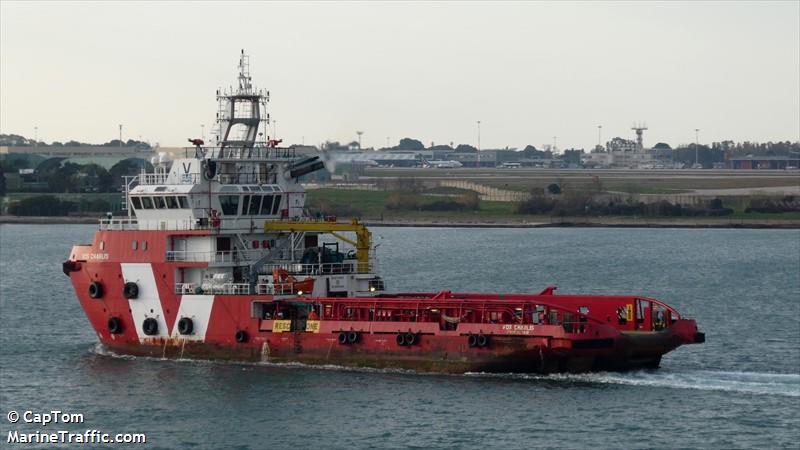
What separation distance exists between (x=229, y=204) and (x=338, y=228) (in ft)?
12.6

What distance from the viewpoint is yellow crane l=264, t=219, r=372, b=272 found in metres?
46.2

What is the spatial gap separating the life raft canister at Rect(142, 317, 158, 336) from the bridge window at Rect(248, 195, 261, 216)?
4.70m

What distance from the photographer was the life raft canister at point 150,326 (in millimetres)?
47094

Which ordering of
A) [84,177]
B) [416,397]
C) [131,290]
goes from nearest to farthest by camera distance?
[416,397]
[131,290]
[84,177]

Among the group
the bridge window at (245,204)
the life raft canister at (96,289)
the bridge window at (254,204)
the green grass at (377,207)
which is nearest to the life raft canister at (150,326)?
the life raft canister at (96,289)

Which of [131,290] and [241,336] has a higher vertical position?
[131,290]

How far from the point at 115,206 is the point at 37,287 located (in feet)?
232

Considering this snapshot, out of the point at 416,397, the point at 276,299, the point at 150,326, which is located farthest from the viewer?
the point at 150,326

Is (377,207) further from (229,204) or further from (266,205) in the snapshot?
(229,204)

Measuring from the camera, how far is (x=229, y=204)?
47312 mm

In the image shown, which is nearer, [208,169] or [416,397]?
[416,397]

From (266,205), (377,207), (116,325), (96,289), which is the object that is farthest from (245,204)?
(377,207)

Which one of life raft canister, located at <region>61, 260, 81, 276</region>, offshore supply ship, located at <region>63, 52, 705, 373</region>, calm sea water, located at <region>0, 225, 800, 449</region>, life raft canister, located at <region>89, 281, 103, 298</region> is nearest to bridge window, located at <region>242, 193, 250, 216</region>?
offshore supply ship, located at <region>63, 52, 705, 373</region>

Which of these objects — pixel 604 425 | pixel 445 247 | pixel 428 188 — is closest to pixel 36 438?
pixel 604 425
